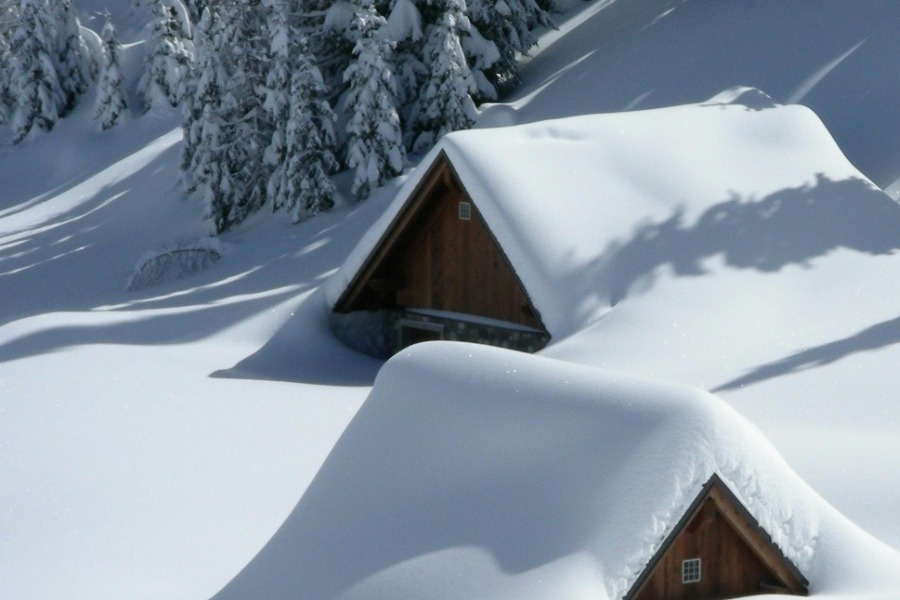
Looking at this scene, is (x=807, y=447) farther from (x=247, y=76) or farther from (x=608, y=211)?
(x=247, y=76)

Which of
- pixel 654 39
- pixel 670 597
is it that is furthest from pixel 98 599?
pixel 654 39

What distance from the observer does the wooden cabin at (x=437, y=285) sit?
16891mm

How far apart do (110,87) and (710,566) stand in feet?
129

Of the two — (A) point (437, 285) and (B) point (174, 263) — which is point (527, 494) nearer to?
(A) point (437, 285)

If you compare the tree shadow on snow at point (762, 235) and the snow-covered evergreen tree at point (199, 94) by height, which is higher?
the snow-covered evergreen tree at point (199, 94)

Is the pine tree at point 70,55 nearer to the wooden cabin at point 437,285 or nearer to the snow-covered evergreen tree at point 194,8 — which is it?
the snow-covered evergreen tree at point 194,8

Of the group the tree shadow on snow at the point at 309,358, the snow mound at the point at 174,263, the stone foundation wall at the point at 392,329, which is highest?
the tree shadow on snow at the point at 309,358

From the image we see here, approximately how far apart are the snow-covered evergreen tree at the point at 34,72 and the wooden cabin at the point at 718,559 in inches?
1629

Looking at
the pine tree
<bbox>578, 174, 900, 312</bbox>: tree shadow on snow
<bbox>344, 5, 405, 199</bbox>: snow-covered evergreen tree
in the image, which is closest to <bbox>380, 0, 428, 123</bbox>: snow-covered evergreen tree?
<bbox>344, 5, 405, 199</bbox>: snow-covered evergreen tree

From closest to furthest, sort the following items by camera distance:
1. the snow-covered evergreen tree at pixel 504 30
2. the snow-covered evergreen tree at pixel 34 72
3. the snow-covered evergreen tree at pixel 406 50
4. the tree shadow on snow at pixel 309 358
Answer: the tree shadow on snow at pixel 309 358 → the snow-covered evergreen tree at pixel 406 50 → the snow-covered evergreen tree at pixel 504 30 → the snow-covered evergreen tree at pixel 34 72

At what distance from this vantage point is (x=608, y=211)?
17047 millimetres

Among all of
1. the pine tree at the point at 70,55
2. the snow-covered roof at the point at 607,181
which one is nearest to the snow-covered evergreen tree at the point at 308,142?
the snow-covered roof at the point at 607,181

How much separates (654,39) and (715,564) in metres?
22.7

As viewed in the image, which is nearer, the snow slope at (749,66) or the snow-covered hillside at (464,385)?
the snow-covered hillside at (464,385)
